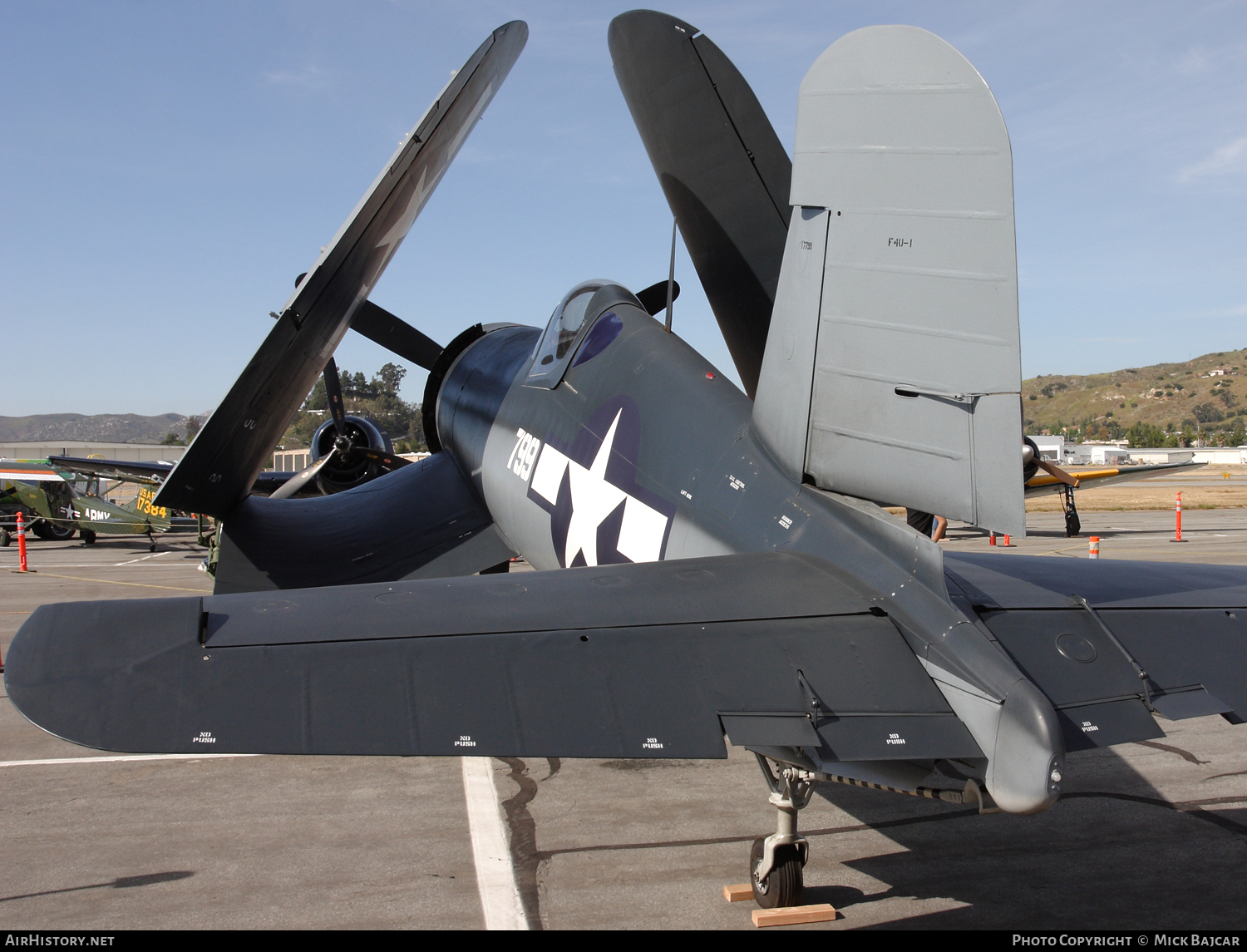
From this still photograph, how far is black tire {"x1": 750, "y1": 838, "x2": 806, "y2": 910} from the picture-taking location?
4.05 meters

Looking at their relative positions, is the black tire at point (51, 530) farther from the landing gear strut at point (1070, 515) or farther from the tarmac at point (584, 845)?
the landing gear strut at point (1070, 515)

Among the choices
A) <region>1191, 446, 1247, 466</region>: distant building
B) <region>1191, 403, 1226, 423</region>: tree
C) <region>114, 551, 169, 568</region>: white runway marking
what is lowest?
<region>114, 551, 169, 568</region>: white runway marking

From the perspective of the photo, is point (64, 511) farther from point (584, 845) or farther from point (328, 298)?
point (584, 845)

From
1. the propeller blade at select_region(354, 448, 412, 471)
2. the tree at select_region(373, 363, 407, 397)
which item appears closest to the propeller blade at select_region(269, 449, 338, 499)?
the propeller blade at select_region(354, 448, 412, 471)

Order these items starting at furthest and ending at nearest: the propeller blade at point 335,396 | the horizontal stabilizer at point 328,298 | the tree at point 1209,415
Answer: the tree at point 1209,415 → the propeller blade at point 335,396 → the horizontal stabilizer at point 328,298

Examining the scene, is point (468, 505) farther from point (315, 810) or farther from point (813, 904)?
point (813, 904)

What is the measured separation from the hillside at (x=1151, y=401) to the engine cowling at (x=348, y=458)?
129 metres

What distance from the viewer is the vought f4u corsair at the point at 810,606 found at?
9.20 ft

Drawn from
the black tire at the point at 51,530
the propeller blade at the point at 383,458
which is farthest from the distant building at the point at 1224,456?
the propeller blade at the point at 383,458

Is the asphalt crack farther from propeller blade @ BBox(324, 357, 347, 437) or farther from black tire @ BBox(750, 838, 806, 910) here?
propeller blade @ BBox(324, 357, 347, 437)

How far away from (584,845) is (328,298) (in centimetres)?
383

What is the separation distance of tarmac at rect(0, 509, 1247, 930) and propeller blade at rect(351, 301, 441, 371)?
4655 mm

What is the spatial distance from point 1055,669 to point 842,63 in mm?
2492

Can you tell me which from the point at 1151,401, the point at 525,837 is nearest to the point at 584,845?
the point at 525,837
